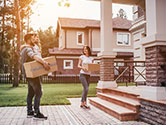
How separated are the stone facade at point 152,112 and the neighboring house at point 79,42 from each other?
56.5ft

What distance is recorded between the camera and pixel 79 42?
76.1 ft

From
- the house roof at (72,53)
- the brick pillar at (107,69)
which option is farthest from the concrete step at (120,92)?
the house roof at (72,53)

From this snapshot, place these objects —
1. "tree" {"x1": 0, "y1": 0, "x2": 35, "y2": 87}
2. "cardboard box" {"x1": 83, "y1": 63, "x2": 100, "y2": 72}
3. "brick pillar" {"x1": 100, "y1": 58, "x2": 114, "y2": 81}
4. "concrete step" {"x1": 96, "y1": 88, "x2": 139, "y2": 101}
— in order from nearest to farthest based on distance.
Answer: "concrete step" {"x1": 96, "y1": 88, "x2": 139, "y2": 101} → "cardboard box" {"x1": 83, "y1": 63, "x2": 100, "y2": 72} → "brick pillar" {"x1": 100, "y1": 58, "x2": 114, "y2": 81} → "tree" {"x1": 0, "y1": 0, "x2": 35, "y2": 87}

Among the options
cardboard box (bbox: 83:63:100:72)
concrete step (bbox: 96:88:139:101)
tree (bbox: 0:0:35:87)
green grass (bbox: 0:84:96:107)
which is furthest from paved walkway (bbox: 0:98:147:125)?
tree (bbox: 0:0:35:87)

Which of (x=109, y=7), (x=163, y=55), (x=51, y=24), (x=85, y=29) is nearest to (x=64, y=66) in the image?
(x=85, y=29)

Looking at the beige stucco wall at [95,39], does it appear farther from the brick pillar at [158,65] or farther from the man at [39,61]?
the brick pillar at [158,65]

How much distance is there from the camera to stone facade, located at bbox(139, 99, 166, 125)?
3811 mm

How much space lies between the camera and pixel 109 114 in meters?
5.27

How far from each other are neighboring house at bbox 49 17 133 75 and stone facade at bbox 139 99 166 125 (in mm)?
17235

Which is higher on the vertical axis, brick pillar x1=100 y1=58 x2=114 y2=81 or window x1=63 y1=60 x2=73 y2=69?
window x1=63 y1=60 x2=73 y2=69

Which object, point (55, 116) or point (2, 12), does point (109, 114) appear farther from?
point (2, 12)

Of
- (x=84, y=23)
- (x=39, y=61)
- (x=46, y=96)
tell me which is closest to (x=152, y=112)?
(x=39, y=61)

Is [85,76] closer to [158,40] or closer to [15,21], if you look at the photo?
[158,40]

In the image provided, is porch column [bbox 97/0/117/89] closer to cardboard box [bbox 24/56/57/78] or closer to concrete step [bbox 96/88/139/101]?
concrete step [bbox 96/88/139/101]
